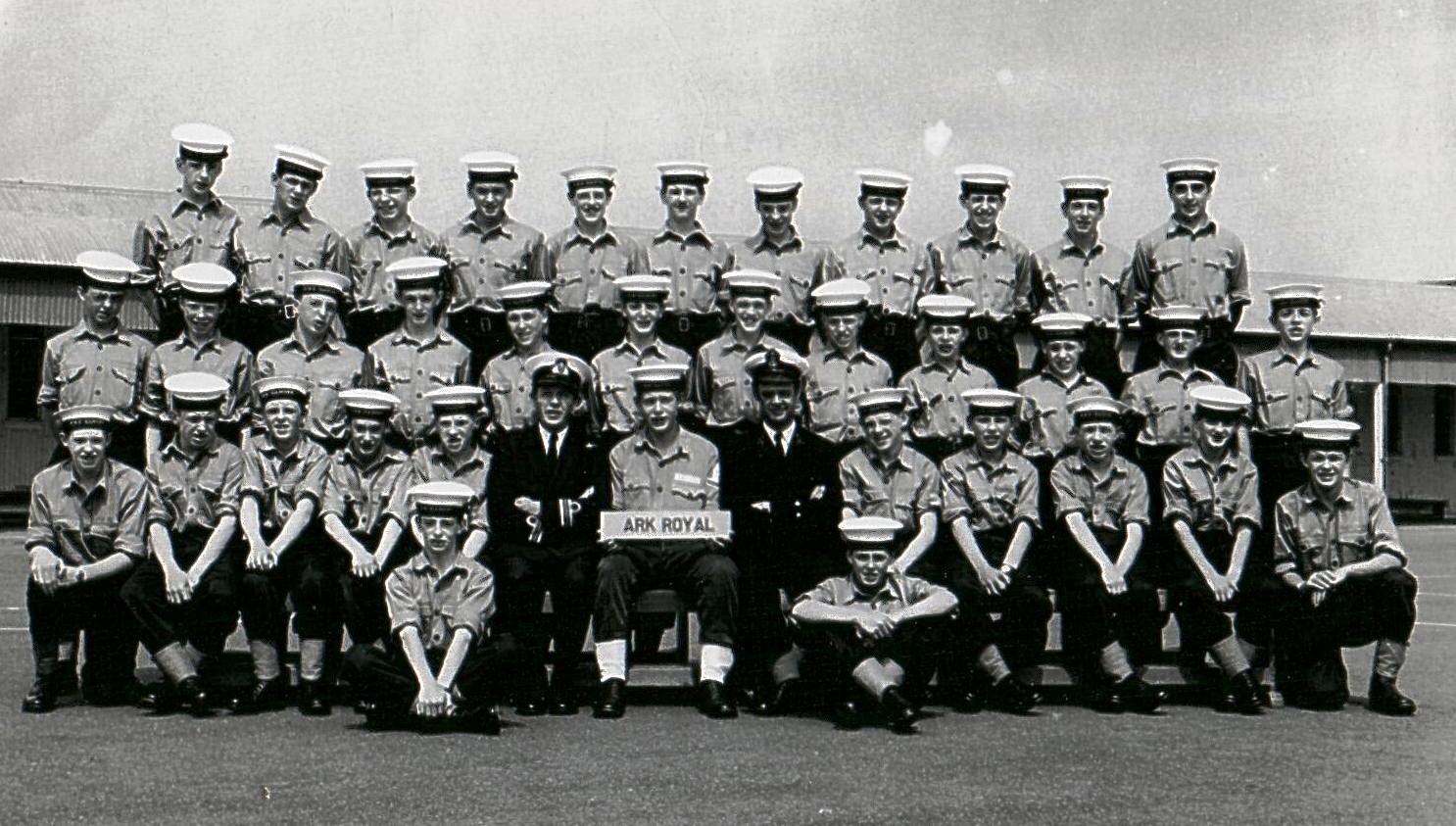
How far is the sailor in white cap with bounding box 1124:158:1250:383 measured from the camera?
9.59 meters

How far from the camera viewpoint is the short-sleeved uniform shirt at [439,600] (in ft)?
24.6

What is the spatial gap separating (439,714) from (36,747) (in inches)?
65.1

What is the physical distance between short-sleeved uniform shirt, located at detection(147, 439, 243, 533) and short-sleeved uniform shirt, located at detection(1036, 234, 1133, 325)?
4.81m

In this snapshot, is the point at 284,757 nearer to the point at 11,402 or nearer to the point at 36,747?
the point at 36,747

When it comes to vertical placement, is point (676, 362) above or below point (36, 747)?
above

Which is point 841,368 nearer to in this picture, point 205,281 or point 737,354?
point 737,354

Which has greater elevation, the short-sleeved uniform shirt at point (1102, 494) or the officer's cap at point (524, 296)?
the officer's cap at point (524, 296)

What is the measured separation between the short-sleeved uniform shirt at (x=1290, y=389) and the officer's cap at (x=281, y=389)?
5.27 m

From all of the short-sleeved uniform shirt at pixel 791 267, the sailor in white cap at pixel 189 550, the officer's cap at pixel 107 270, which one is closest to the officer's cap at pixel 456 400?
the sailor in white cap at pixel 189 550

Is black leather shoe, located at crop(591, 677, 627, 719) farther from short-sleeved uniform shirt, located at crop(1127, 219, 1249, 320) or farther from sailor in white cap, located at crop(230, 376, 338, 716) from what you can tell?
short-sleeved uniform shirt, located at crop(1127, 219, 1249, 320)

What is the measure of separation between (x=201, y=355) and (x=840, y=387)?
3564mm

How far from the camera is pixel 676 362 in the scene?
9195 mm

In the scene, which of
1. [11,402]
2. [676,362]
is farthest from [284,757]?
[11,402]

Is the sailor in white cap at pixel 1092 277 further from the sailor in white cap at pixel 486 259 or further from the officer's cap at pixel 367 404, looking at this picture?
the officer's cap at pixel 367 404
